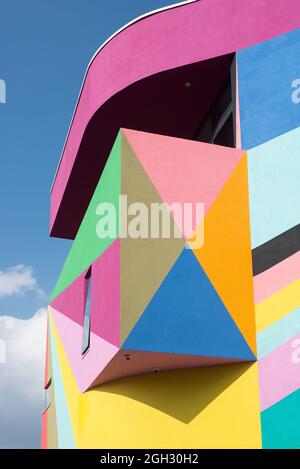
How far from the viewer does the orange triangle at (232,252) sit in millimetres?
9977

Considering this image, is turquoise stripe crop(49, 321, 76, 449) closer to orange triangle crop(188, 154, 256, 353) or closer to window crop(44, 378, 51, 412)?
window crop(44, 378, 51, 412)

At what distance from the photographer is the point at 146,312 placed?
9.45 meters

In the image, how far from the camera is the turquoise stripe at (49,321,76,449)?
43.3 feet

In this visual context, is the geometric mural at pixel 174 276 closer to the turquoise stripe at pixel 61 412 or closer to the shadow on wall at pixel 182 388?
the shadow on wall at pixel 182 388

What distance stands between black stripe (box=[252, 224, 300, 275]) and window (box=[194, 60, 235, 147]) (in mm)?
2905

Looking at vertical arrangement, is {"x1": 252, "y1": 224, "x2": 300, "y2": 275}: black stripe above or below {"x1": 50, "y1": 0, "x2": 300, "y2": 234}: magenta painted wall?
below

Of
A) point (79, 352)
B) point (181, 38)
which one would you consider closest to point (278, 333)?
point (79, 352)

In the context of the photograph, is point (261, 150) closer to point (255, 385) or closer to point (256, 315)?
point (256, 315)

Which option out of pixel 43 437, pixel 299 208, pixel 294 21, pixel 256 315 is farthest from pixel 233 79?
pixel 43 437

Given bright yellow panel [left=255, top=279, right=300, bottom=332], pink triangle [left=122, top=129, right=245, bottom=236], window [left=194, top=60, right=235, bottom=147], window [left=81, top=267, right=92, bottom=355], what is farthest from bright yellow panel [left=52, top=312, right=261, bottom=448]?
window [left=194, top=60, right=235, bottom=147]

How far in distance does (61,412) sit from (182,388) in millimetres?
4827

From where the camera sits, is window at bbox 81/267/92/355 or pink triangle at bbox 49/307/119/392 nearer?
pink triangle at bbox 49/307/119/392

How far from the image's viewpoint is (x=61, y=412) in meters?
14.2

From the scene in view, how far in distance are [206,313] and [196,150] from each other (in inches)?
111
